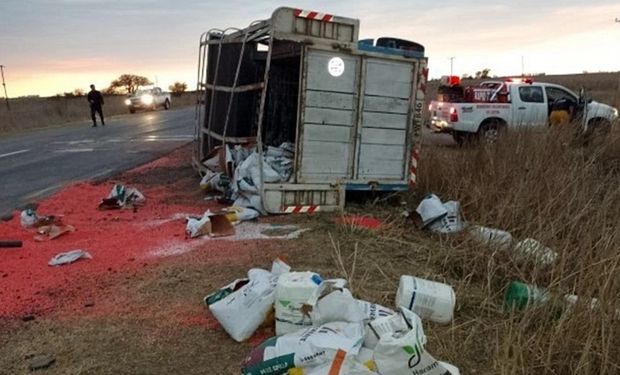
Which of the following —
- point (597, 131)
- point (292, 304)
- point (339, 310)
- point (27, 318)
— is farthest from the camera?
point (597, 131)

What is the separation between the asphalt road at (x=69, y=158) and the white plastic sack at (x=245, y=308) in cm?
506

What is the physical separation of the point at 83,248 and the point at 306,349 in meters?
3.55

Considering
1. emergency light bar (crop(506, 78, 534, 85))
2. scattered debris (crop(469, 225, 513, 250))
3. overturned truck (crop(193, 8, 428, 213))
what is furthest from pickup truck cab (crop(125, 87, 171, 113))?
scattered debris (crop(469, 225, 513, 250))

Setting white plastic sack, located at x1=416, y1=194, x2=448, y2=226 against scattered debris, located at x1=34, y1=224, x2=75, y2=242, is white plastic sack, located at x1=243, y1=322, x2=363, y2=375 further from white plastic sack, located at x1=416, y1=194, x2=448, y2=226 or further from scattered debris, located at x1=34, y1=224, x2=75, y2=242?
scattered debris, located at x1=34, y1=224, x2=75, y2=242

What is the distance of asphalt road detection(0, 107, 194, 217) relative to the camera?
9633mm

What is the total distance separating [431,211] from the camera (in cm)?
659

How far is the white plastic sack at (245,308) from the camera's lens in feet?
12.3

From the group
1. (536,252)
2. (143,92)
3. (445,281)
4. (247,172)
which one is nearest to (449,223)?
(536,252)

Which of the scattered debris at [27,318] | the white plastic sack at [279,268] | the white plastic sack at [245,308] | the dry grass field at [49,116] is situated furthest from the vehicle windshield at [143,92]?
the white plastic sack at [245,308]

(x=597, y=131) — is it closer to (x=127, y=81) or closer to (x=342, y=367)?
(x=342, y=367)

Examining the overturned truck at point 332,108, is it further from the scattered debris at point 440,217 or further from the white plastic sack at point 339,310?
the white plastic sack at point 339,310

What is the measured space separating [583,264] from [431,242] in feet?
6.00

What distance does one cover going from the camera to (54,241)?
19.9ft

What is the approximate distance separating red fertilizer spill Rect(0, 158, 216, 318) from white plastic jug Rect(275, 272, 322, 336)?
5.49ft
